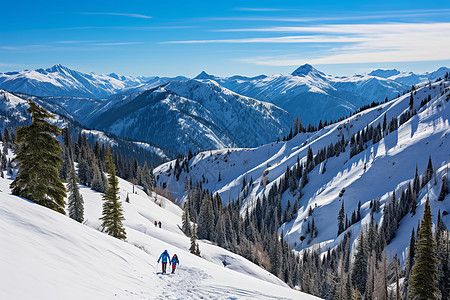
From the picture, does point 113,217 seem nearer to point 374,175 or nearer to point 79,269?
point 79,269

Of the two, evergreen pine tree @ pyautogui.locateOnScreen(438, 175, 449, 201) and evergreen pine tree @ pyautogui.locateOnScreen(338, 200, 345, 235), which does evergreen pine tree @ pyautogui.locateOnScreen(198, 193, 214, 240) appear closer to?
evergreen pine tree @ pyautogui.locateOnScreen(338, 200, 345, 235)

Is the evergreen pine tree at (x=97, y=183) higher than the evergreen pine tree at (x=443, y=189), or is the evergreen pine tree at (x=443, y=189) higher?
the evergreen pine tree at (x=443, y=189)

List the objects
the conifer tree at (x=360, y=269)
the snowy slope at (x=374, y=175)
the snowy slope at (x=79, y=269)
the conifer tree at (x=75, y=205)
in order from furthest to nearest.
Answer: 1. the snowy slope at (x=374, y=175)
2. the conifer tree at (x=360, y=269)
3. the conifer tree at (x=75, y=205)
4. the snowy slope at (x=79, y=269)

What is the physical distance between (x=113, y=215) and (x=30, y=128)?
55.0 feet

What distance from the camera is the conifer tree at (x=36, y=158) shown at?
32281 mm

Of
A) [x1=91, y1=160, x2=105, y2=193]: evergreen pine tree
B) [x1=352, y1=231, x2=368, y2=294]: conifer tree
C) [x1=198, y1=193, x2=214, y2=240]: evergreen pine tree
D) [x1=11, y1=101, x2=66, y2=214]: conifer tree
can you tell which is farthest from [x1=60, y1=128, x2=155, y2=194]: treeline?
[x1=352, y1=231, x2=368, y2=294]: conifer tree

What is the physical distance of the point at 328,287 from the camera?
95.1 m

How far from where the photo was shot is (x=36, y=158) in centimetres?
3250

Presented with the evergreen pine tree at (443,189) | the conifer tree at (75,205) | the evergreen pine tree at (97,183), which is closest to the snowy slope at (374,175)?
the evergreen pine tree at (443,189)

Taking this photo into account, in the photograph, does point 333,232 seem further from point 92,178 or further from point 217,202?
point 92,178

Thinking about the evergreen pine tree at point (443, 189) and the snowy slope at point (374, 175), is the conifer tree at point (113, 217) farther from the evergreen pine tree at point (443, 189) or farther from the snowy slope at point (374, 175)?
the evergreen pine tree at point (443, 189)

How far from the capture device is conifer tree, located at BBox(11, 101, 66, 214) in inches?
1271

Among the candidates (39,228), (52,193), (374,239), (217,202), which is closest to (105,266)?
(39,228)

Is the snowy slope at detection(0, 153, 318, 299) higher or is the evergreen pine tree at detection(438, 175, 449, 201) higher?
the evergreen pine tree at detection(438, 175, 449, 201)
